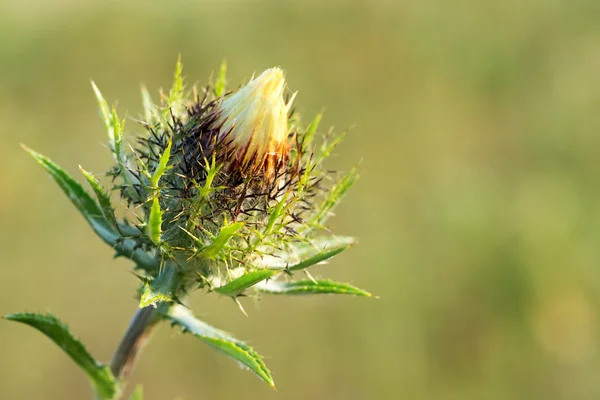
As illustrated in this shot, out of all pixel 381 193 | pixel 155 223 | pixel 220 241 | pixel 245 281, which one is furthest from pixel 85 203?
pixel 381 193

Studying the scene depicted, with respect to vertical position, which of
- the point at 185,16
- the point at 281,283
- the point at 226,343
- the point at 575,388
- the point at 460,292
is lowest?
the point at 226,343

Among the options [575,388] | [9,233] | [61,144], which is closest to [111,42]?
[61,144]

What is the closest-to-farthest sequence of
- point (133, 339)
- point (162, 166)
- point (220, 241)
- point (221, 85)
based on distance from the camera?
point (162, 166), point (220, 241), point (133, 339), point (221, 85)

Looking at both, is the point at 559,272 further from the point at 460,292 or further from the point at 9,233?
the point at 9,233

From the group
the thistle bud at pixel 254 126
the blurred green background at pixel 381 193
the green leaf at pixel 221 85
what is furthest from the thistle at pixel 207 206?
the blurred green background at pixel 381 193

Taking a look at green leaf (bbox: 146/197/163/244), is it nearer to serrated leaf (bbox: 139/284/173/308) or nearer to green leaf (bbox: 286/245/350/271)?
serrated leaf (bbox: 139/284/173/308)

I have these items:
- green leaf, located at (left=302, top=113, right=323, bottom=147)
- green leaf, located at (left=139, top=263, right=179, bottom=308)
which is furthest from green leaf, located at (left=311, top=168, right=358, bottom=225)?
green leaf, located at (left=139, top=263, right=179, bottom=308)

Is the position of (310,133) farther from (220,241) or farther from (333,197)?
(220,241)
